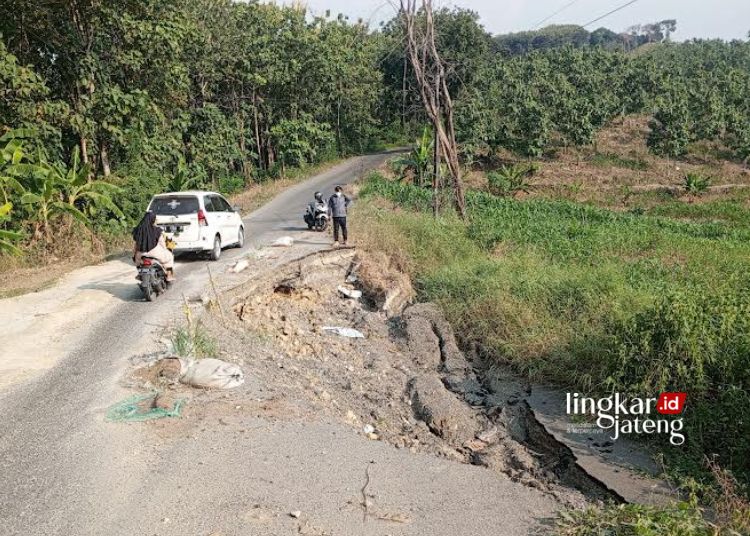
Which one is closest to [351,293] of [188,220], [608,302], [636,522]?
[188,220]

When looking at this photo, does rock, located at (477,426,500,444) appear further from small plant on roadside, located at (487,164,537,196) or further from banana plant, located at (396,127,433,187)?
small plant on roadside, located at (487,164,537,196)

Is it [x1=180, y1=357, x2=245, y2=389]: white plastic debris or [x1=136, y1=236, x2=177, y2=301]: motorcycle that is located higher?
[x1=136, y1=236, x2=177, y2=301]: motorcycle

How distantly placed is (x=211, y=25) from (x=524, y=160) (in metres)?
18.8

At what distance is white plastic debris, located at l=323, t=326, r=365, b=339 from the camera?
11.2m

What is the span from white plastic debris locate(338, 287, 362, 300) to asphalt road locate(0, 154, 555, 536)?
6734 mm

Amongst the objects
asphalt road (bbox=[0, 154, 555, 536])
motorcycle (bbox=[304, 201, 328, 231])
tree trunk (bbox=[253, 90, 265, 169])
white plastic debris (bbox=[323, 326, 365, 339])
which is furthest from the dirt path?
tree trunk (bbox=[253, 90, 265, 169])

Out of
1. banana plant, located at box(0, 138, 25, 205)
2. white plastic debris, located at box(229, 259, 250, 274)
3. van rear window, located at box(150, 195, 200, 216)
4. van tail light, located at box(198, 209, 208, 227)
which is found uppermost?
banana plant, located at box(0, 138, 25, 205)

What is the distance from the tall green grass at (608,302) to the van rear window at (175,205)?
471 cm

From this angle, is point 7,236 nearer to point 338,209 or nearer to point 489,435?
point 338,209

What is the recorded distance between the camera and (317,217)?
17.8 m

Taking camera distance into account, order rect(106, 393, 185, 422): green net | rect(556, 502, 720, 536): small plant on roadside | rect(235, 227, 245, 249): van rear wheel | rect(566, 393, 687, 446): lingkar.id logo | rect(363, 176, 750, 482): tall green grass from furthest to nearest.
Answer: rect(235, 227, 245, 249): van rear wheel, rect(363, 176, 750, 482): tall green grass, rect(566, 393, 687, 446): lingkar.id logo, rect(106, 393, 185, 422): green net, rect(556, 502, 720, 536): small plant on roadside

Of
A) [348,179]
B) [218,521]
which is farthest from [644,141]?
[218,521]

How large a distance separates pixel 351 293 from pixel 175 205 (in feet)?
14.0

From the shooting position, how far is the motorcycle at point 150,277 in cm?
1065
